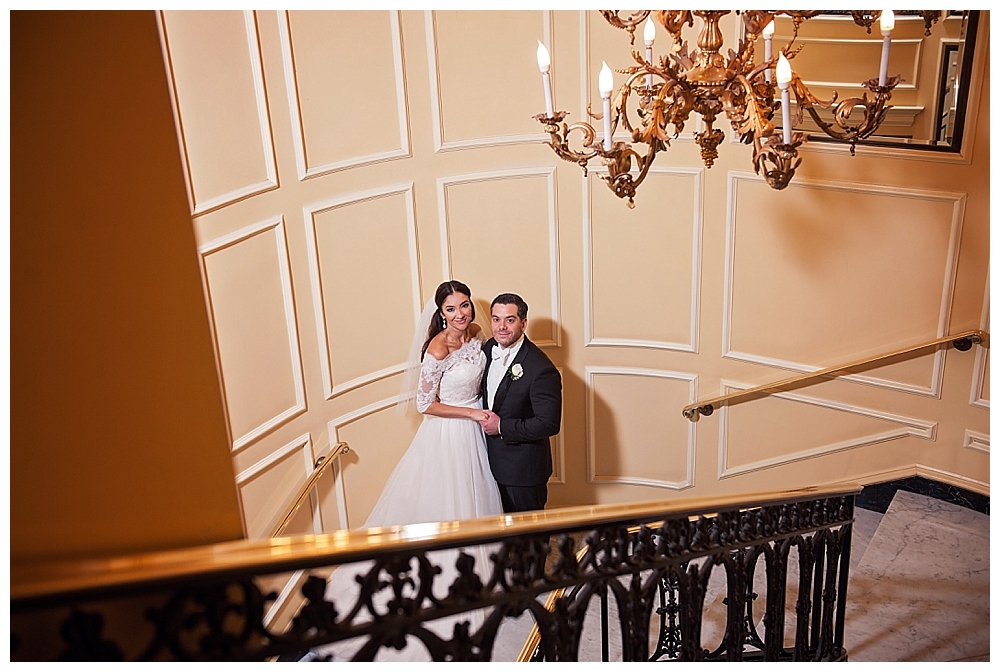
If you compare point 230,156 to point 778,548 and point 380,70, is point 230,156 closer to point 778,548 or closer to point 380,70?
point 380,70

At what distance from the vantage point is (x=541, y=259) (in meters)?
5.75

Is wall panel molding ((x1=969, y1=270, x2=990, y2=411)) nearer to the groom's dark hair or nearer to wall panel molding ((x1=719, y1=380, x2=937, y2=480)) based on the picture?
wall panel molding ((x1=719, y1=380, x2=937, y2=480))

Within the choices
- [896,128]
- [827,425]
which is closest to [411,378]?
[827,425]

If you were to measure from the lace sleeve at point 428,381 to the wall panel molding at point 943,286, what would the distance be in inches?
72.9

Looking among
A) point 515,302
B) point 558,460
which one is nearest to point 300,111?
point 515,302

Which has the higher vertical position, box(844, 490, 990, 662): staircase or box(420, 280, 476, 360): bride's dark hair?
box(420, 280, 476, 360): bride's dark hair

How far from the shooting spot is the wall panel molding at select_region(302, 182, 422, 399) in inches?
202

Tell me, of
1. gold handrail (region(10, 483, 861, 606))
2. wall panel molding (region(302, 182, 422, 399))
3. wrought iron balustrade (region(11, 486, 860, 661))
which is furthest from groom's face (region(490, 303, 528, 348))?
gold handrail (region(10, 483, 861, 606))

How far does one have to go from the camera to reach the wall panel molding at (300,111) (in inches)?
185

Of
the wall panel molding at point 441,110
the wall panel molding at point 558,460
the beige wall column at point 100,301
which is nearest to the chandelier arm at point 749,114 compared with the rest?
the beige wall column at point 100,301

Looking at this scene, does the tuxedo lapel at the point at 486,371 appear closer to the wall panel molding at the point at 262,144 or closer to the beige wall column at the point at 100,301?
the wall panel molding at the point at 262,144

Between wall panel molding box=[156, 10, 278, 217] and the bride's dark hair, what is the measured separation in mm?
1135

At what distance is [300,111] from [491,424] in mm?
2110
